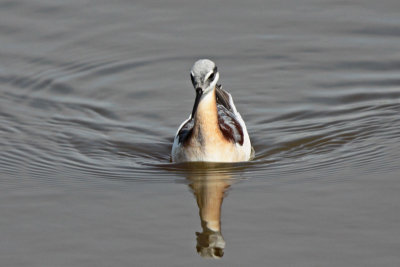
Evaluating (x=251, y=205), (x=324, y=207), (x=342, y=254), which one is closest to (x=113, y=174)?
(x=251, y=205)

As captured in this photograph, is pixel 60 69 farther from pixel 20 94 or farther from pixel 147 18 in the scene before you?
pixel 147 18

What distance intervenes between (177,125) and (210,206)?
11.8ft

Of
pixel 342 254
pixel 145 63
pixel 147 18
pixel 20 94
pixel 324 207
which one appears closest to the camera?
pixel 342 254

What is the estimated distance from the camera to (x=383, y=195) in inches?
404

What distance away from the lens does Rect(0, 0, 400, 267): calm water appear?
924cm

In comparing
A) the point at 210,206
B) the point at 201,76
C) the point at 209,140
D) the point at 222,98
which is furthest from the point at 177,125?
the point at 210,206

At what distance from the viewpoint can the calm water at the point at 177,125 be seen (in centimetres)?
924

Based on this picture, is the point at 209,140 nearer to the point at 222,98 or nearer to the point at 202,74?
the point at 202,74

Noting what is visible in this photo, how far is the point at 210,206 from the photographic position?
1034cm

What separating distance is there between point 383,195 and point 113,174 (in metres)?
3.60

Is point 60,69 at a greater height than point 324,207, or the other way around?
point 60,69

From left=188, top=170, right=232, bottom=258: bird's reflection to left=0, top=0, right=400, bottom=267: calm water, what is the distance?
0.03 m

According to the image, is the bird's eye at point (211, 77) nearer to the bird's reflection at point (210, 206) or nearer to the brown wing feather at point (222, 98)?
the bird's reflection at point (210, 206)

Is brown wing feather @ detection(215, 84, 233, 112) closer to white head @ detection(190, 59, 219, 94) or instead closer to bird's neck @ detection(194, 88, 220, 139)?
bird's neck @ detection(194, 88, 220, 139)
